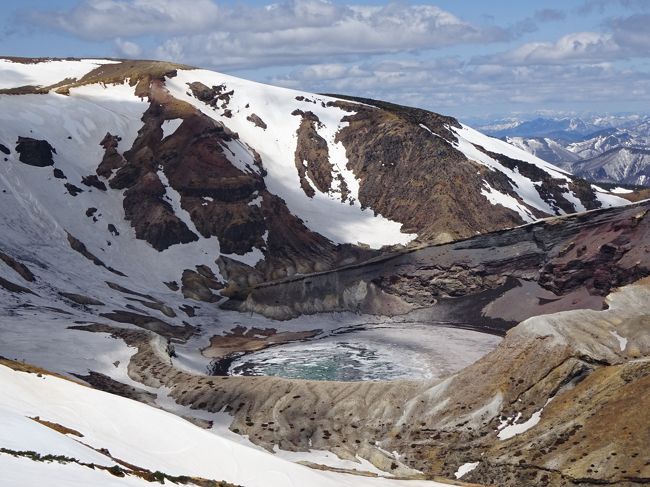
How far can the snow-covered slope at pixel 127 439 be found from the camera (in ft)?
107

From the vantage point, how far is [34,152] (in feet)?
438

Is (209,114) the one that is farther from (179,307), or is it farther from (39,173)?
(179,307)

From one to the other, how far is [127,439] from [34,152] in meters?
104

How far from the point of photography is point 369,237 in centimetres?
14925

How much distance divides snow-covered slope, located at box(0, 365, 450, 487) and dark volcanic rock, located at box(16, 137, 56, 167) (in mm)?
94038

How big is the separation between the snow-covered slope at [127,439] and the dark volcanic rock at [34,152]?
309 ft

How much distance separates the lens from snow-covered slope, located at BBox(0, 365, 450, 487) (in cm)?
3266

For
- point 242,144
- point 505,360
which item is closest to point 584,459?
point 505,360

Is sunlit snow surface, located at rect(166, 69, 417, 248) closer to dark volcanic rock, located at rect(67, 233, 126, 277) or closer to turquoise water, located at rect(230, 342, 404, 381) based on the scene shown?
dark volcanic rock, located at rect(67, 233, 126, 277)

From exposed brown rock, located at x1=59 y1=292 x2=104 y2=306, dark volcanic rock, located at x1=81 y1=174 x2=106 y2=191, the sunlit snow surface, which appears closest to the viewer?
exposed brown rock, located at x1=59 y1=292 x2=104 y2=306

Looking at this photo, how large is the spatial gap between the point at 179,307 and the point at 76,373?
41703mm

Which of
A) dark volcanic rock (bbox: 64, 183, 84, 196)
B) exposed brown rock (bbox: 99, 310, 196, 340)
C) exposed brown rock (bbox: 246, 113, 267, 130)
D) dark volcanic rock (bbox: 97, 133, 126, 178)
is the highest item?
exposed brown rock (bbox: 246, 113, 267, 130)

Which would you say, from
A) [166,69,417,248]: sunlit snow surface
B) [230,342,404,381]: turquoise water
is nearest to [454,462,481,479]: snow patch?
[230,342,404,381]: turquoise water

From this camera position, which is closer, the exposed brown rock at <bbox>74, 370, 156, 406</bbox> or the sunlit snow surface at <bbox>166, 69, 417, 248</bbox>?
the exposed brown rock at <bbox>74, 370, 156, 406</bbox>
